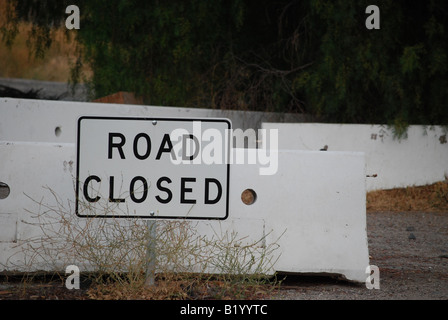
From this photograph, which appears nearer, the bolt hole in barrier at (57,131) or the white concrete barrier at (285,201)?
the white concrete barrier at (285,201)

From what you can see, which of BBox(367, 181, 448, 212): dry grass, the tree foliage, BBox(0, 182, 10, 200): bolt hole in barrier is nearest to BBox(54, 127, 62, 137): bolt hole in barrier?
the tree foliage

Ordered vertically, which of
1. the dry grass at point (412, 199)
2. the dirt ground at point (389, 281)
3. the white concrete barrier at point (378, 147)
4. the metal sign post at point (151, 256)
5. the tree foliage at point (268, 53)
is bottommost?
the dirt ground at point (389, 281)

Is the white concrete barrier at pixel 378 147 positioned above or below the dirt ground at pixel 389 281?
above

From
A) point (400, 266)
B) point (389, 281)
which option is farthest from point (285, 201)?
point (400, 266)

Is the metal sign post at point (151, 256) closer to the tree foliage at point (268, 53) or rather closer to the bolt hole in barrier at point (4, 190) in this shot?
the bolt hole in barrier at point (4, 190)

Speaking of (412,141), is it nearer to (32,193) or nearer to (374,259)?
(374,259)

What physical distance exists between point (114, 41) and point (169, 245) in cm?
1171

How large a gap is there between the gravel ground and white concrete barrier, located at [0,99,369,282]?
0.22m

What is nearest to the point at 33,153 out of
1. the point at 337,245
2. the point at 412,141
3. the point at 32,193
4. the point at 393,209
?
the point at 32,193

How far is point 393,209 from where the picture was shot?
37.0ft

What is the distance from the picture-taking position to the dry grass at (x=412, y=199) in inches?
448

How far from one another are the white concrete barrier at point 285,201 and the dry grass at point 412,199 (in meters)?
5.68

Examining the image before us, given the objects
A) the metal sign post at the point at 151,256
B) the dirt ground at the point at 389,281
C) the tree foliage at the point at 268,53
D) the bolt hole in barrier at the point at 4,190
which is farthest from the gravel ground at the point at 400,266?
the tree foliage at the point at 268,53
